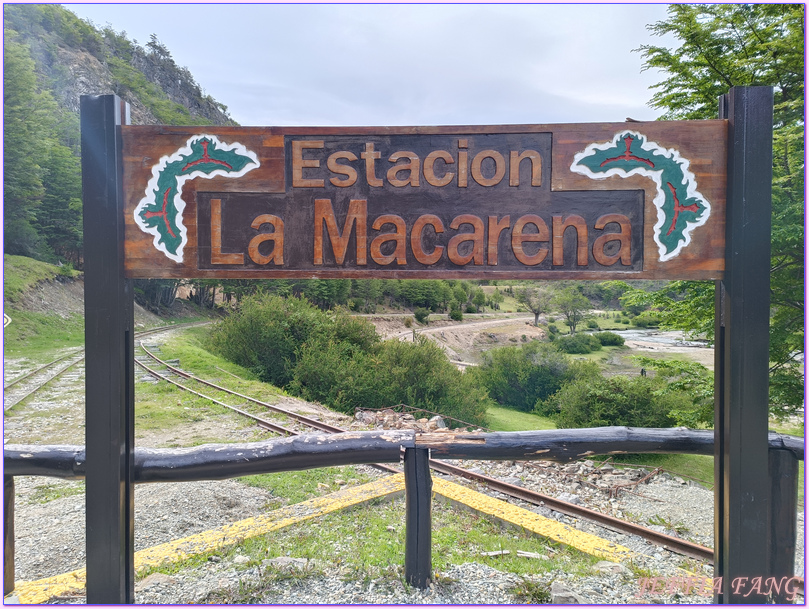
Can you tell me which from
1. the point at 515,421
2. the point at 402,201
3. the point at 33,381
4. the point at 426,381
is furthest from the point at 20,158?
the point at 402,201

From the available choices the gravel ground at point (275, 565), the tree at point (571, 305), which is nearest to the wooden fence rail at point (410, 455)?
the gravel ground at point (275, 565)

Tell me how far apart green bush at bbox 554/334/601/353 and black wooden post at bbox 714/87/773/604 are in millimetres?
37247

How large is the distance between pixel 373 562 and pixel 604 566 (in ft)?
6.17

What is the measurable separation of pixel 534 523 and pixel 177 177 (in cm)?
433

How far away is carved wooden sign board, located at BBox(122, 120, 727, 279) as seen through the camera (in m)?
2.57

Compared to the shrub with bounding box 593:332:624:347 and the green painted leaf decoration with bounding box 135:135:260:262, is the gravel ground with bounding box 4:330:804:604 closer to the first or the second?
the green painted leaf decoration with bounding box 135:135:260:262

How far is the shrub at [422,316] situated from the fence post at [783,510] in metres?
38.2

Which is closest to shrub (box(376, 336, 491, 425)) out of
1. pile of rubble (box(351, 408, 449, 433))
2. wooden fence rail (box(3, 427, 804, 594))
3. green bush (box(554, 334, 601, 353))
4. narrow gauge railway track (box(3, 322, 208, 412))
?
pile of rubble (box(351, 408, 449, 433))

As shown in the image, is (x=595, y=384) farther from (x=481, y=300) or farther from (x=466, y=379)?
(x=481, y=300)

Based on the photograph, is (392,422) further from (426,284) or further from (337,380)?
(426,284)

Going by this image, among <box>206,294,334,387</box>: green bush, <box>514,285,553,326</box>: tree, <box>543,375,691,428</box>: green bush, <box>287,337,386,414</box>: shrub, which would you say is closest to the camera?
<box>543,375,691,428</box>: green bush

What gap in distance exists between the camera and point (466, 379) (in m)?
18.4

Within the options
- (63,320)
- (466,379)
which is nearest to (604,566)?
(466,379)

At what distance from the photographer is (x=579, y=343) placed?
3941 centimetres
